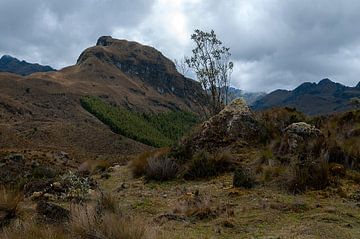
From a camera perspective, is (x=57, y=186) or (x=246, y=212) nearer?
(x=246, y=212)

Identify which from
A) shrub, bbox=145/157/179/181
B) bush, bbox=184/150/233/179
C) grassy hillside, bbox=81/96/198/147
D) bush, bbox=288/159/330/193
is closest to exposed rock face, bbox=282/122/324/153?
bush, bbox=184/150/233/179

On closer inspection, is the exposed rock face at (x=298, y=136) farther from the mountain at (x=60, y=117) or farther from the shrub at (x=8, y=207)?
the mountain at (x=60, y=117)

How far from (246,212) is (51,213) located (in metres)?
3.74

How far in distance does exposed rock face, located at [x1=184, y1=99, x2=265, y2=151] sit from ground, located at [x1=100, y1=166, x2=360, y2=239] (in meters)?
3.32

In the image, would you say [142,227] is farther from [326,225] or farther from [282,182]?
[282,182]

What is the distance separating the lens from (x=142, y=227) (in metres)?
5.70

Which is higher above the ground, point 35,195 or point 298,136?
point 298,136

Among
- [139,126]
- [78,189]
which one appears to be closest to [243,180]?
[78,189]

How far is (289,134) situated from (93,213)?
8441 millimetres

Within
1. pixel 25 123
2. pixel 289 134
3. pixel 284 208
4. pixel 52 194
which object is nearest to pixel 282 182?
pixel 284 208

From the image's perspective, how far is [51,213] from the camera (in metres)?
7.03

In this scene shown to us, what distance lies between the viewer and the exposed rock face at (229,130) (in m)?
15.2

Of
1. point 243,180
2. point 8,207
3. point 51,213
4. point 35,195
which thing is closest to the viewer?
point 51,213

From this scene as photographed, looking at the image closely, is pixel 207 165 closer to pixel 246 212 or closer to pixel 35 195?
pixel 246 212
